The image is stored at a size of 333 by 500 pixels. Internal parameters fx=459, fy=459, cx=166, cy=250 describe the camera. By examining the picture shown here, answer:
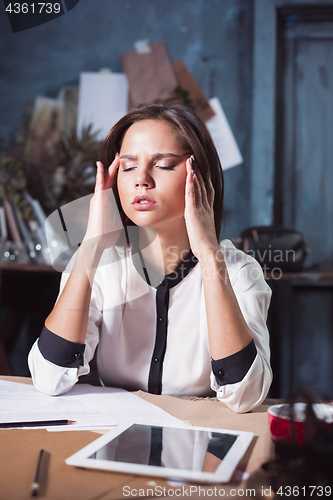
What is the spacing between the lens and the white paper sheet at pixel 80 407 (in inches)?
29.6

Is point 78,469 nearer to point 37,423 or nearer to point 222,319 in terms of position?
point 37,423

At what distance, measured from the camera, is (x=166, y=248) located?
4.01 feet

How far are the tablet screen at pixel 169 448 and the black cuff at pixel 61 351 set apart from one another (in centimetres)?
31

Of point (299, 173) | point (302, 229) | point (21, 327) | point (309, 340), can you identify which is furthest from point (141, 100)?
point (309, 340)

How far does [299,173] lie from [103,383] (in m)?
1.76

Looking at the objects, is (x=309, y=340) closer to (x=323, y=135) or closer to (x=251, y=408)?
(x=323, y=135)

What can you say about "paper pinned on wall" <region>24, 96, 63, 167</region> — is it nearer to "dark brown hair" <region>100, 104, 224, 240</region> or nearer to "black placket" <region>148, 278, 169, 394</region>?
"dark brown hair" <region>100, 104, 224, 240</region>

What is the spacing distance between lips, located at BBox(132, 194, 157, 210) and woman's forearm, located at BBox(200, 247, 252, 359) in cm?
22

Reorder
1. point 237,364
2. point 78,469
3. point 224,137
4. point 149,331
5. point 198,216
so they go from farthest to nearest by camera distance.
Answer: point 224,137 < point 149,331 < point 198,216 < point 237,364 < point 78,469

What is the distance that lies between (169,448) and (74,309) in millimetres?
432

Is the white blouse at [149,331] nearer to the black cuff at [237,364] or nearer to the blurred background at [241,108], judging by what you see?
the black cuff at [237,364]

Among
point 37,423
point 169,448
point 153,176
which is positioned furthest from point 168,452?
point 153,176

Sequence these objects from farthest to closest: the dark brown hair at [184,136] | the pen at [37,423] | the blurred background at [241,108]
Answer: the blurred background at [241,108]
the dark brown hair at [184,136]
the pen at [37,423]

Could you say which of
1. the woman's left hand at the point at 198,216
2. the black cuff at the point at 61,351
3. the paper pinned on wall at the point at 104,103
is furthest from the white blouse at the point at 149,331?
the paper pinned on wall at the point at 104,103
